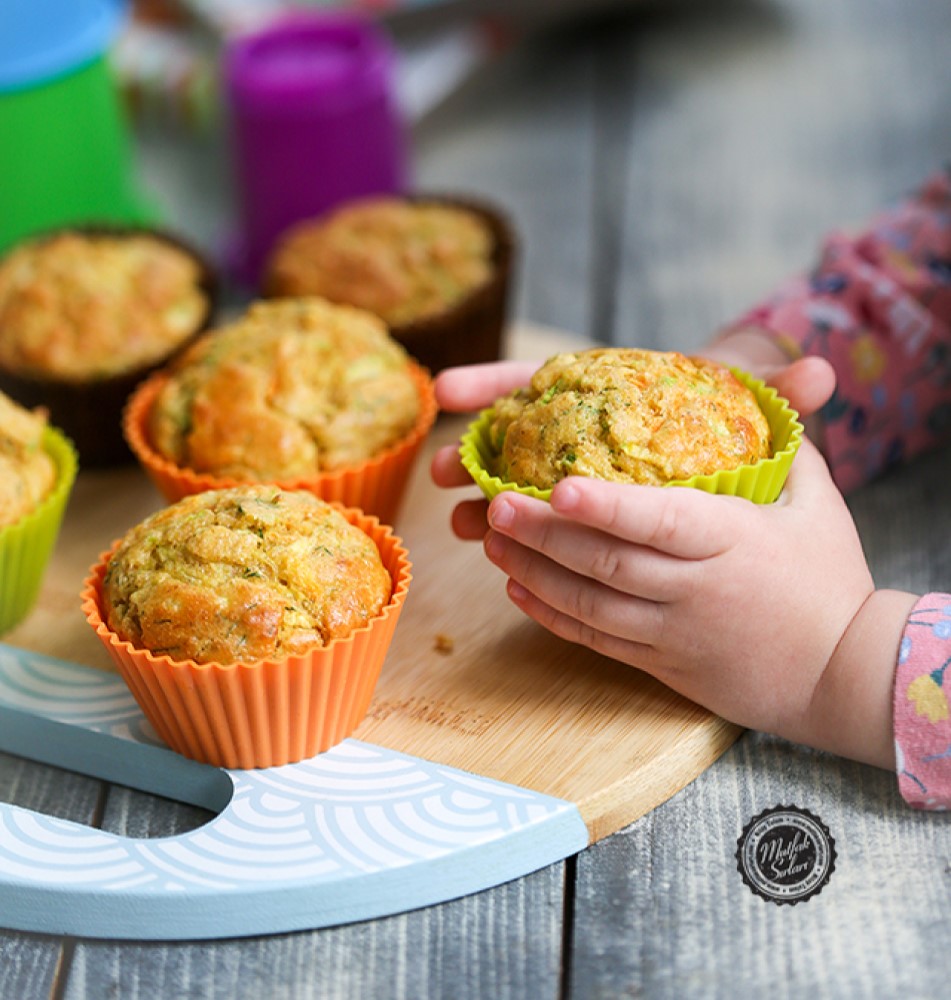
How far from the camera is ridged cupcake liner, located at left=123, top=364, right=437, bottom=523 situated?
215cm

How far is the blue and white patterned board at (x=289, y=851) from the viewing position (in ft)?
5.39

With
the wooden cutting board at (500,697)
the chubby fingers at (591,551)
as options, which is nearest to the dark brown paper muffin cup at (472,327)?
the wooden cutting board at (500,697)

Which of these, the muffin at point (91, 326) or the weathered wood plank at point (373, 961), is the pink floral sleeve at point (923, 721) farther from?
the muffin at point (91, 326)

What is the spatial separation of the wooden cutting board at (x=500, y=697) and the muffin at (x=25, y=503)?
7 cm

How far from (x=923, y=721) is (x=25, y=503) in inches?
53.7

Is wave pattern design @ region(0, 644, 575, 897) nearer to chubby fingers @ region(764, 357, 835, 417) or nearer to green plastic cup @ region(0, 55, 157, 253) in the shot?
chubby fingers @ region(764, 357, 835, 417)

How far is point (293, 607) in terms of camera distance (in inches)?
69.2

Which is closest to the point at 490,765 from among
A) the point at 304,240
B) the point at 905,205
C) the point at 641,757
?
the point at 641,757

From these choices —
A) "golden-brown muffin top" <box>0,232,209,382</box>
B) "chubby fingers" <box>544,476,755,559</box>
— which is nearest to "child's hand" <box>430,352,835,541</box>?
"chubby fingers" <box>544,476,755,559</box>

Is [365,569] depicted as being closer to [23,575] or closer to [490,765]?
[490,765]

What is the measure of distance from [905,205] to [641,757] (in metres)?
1.52

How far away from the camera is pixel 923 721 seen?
1.74m

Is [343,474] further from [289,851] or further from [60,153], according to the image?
[60,153]

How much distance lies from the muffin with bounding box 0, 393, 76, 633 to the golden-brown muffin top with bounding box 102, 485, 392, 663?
25cm
